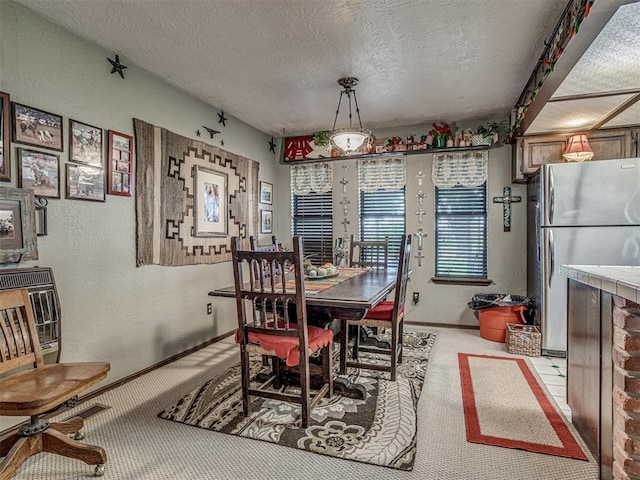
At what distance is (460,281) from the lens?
4.54m

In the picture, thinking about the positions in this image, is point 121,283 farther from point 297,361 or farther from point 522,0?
point 522,0

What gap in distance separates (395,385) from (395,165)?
2.92 metres

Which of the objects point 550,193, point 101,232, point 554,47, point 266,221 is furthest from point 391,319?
point 266,221

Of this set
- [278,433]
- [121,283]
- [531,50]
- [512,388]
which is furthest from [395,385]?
[531,50]

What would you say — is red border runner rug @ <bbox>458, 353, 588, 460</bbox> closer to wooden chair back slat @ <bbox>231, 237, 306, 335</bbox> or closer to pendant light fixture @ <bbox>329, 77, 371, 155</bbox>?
wooden chair back slat @ <bbox>231, 237, 306, 335</bbox>

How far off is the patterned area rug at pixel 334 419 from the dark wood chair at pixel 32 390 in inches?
23.5

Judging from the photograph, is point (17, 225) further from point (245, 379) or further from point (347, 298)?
point (347, 298)

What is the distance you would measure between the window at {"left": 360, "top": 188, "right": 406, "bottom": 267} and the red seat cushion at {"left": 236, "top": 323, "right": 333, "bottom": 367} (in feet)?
8.80

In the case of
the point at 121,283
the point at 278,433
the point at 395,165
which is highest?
the point at 395,165

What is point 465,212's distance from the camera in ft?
15.0

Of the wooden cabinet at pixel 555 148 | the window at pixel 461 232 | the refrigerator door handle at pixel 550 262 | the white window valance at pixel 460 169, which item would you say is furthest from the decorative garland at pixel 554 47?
the refrigerator door handle at pixel 550 262

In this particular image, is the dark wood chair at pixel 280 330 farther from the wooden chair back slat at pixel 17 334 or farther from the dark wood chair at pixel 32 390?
the wooden chair back slat at pixel 17 334

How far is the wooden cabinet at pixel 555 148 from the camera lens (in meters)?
3.55

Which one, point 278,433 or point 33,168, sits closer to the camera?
point 278,433
